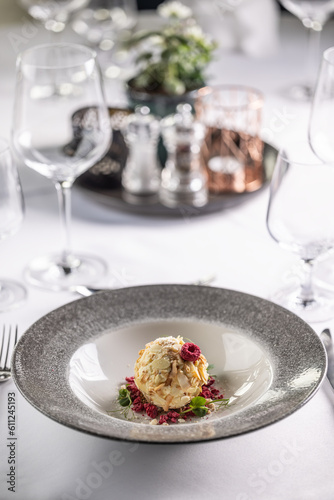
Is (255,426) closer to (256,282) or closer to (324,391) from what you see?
(324,391)

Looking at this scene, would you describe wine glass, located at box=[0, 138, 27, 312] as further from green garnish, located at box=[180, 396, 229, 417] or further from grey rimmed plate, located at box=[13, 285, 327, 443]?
green garnish, located at box=[180, 396, 229, 417]

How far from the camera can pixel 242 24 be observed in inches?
95.2

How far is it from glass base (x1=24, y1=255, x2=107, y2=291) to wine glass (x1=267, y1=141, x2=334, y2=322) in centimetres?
35

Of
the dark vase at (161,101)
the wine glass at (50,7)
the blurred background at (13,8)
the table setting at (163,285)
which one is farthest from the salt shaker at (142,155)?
the blurred background at (13,8)

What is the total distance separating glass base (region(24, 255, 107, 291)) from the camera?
136cm

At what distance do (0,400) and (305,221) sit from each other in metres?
0.52

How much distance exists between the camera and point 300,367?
1.00 meters

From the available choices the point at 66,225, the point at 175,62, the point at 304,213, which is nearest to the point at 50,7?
the point at 175,62

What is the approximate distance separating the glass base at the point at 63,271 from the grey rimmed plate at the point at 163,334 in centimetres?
22

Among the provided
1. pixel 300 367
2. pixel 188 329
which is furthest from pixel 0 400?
pixel 300 367

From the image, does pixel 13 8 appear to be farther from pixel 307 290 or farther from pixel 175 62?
pixel 307 290

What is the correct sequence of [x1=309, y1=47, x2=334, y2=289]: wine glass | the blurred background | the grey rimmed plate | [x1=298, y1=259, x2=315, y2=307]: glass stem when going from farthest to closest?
the blurred background < [x1=309, y1=47, x2=334, y2=289]: wine glass < [x1=298, y1=259, x2=315, y2=307]: glass stem < the grey rimmed plate

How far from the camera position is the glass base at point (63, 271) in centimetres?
136

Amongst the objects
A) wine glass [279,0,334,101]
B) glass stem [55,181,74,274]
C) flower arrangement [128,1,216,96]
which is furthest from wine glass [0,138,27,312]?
wine glass [279,0,334,101]
